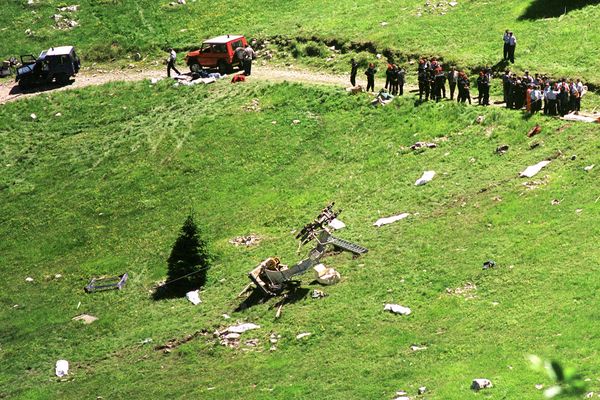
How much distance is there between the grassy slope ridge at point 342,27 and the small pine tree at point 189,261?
21.2 metres

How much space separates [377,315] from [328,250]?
6703 mm

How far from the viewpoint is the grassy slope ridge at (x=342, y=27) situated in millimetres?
52656

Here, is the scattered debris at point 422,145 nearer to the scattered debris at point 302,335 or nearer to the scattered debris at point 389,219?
the scattered debris at point 389,219

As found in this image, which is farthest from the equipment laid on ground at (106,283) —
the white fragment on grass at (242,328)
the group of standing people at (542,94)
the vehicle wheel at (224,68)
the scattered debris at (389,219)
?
the vehicle wheel at (224,68)

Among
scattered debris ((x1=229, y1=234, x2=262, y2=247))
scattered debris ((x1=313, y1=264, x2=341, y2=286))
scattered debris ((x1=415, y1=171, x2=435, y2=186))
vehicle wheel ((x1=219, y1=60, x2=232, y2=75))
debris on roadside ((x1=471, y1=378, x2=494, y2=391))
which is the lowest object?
scattered debris ((x1=229, y1=234, x2=262, y2=247))

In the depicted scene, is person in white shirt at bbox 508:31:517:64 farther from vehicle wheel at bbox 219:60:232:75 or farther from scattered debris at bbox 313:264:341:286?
scattered debris at bbox 313:264:341:286

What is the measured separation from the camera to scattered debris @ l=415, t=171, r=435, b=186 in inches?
1642

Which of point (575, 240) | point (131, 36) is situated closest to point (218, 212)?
point (575, 240)

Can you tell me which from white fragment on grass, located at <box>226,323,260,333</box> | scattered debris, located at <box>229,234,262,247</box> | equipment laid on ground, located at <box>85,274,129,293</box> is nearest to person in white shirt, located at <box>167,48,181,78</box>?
scattered debris, located at <box>229,234,262,247</box>

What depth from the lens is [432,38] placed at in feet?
189

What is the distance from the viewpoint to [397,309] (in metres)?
31.3

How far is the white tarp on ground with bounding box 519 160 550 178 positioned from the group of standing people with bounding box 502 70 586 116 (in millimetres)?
4775

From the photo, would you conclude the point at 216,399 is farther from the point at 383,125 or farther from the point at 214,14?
the point at 214,14

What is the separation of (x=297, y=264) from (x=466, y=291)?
6.62 m
